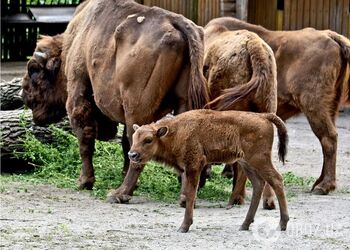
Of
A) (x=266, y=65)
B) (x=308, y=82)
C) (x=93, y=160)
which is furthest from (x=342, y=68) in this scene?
(x=93, y=160)

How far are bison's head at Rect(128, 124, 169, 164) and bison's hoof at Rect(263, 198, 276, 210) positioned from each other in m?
1.64

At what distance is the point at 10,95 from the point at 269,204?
541 centimetres

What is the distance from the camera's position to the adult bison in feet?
35.8

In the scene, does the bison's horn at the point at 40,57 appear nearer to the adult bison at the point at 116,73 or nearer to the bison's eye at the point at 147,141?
the adult bison at the point at 116,73

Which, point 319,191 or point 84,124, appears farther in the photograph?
point 84,124

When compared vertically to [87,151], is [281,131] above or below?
above

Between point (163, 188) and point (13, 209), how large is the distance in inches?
77.0

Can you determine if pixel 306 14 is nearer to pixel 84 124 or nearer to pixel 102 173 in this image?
pixel 102 173

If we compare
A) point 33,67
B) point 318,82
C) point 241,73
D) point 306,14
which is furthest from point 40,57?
point 306,14

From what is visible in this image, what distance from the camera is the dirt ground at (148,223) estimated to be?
8961mm

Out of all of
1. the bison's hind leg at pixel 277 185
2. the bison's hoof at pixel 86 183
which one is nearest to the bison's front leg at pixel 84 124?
the bison's hoof at pixel 86 183

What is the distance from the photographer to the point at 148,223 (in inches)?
388

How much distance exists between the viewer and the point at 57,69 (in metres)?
12.9

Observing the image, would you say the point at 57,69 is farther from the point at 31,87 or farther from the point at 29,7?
the point at 29,7
